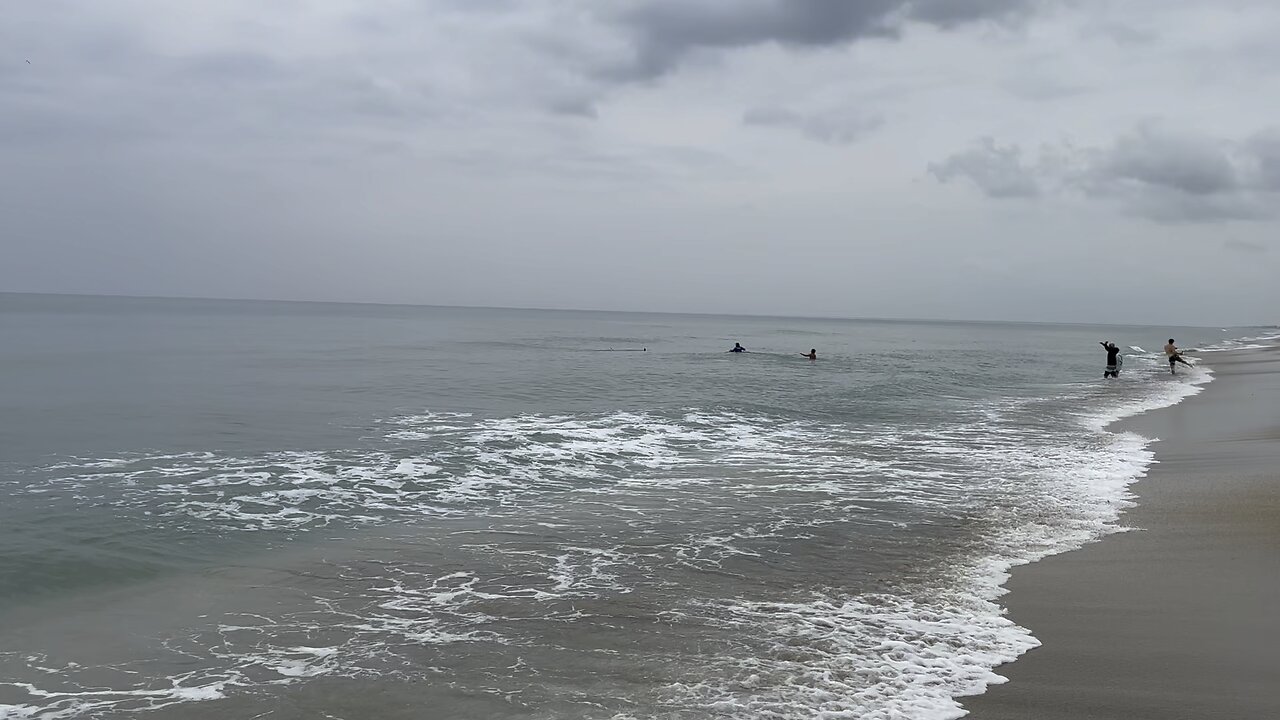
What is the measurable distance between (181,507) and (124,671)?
6.10m

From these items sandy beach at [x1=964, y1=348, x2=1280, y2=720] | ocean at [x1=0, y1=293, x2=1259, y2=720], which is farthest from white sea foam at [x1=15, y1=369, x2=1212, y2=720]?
sandy beach at [x1=964, y1=348, x2=1280, y2=720]

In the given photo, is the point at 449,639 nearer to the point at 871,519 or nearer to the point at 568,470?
the point at 871,519

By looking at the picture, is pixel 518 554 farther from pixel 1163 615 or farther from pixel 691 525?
pixel 1163 615

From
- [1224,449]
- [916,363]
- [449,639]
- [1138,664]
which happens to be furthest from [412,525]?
[916,363]

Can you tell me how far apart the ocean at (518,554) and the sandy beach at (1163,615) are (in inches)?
14.3

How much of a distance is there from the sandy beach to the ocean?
14.3 inches

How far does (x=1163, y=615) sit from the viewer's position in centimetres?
735

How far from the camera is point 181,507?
1190 cm

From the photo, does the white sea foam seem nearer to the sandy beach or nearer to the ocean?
the ocean

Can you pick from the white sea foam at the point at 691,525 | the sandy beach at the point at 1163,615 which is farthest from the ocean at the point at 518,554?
the sandy beach at the point at 1163,615

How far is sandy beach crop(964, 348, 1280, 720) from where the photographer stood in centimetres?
575

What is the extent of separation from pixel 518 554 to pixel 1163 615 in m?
6.53

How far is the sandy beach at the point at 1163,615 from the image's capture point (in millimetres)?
5746

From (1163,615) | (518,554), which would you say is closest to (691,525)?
(518,554)
